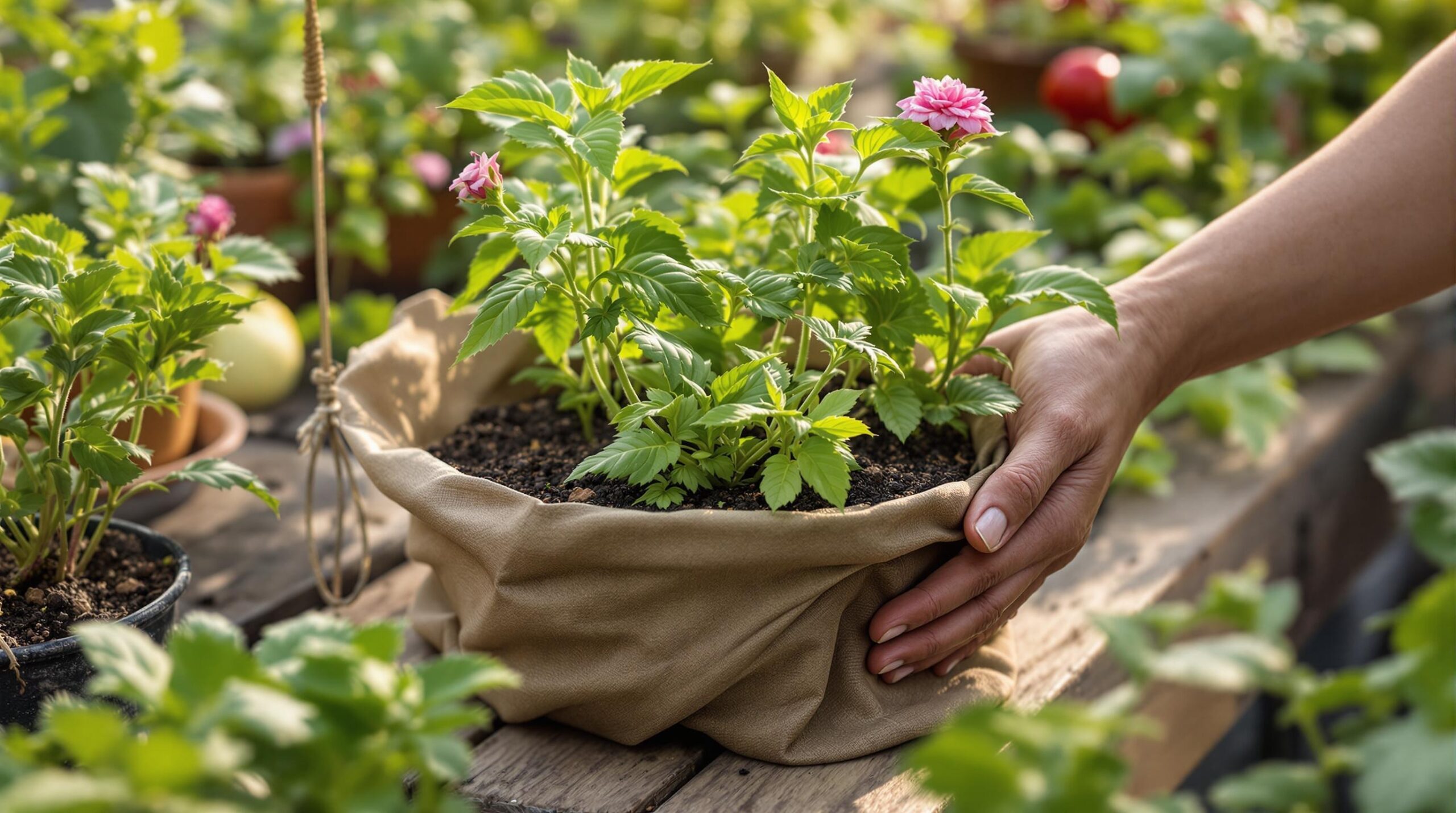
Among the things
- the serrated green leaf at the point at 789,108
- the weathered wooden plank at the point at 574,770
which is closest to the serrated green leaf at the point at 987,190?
the serrated green leaf at the point at 789,108

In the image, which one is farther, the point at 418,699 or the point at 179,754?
the point at 418,699

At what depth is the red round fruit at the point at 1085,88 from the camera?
2078mm

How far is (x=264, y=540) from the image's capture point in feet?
4.17

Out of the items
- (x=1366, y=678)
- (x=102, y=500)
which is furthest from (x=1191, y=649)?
(x=102, y=500)

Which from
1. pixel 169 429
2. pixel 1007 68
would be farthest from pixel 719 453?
pixel 1007 68

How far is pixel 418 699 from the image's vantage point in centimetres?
51

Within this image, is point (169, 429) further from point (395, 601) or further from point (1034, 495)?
point (1034, 495)

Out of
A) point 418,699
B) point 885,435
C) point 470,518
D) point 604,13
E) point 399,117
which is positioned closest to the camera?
point 418,699

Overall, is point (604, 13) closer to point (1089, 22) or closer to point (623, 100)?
point (1089, 22)

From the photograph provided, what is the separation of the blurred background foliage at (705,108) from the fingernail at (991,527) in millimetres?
279

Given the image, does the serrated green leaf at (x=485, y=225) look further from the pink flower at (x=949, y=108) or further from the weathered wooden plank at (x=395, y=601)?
the weathered wooden plank at (x=395, y=601)

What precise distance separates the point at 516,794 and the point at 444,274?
124 cm

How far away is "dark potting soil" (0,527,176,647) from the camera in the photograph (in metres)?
0.84

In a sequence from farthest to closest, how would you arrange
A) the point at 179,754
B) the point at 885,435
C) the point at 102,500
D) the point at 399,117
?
the point at 399,117 → the point at 102,500 → the point at 885,435 → the point at 179,754
